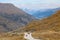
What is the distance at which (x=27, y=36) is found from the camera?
28297 millimetres

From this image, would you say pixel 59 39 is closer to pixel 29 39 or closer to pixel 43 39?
pixel 43 39

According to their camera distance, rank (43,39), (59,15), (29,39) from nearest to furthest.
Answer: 1. (29,39)
2. (43,39)
3. (59,15)

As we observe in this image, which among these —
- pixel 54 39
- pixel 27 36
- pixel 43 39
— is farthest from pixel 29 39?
pixel 54 39

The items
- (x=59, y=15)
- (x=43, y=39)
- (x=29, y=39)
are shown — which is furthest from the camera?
(x=59, y=15)

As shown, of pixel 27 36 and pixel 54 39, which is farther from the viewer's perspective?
pixel 54 39

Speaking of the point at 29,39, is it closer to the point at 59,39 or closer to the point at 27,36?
the point at 27,36

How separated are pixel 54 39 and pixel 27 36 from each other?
20.7 feet

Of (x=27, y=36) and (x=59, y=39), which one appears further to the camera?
(x=59, y=39)

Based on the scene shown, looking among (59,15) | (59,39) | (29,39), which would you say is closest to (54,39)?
(59,39)

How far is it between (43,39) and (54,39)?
2239mm

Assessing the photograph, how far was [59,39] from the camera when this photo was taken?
108 feet

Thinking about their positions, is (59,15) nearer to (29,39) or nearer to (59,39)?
(59,39)

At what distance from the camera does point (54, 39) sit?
3284 cm

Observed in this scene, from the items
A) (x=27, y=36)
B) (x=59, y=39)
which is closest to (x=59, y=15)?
(x=59, y=39)
